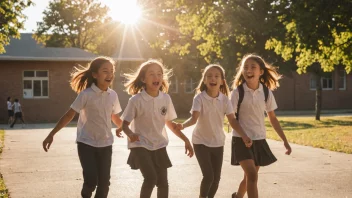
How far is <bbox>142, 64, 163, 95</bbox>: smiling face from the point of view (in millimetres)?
6160

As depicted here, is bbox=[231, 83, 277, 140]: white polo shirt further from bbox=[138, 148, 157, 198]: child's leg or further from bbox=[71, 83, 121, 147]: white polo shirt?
bbox=[71, 83, 121, 147]: white polo shirt

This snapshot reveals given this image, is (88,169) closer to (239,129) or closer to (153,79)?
(153,79)

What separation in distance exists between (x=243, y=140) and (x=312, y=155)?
6793 millimetres

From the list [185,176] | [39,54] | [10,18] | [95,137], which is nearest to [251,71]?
[95,137]

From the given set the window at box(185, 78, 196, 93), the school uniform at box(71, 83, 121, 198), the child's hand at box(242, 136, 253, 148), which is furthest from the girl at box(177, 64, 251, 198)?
the window at box(185, 78, 196, 93)

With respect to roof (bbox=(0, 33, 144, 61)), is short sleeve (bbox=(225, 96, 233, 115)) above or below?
below

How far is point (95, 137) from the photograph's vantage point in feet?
20.2

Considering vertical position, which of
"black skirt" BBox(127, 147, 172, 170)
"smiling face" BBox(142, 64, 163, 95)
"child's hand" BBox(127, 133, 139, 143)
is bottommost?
"black skirt" BBox(127, 147, 172, 170)

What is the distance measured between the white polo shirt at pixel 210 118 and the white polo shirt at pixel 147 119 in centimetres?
50

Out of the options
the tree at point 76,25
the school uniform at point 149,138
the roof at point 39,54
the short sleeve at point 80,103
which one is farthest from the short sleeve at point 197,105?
the tree at point 76,25

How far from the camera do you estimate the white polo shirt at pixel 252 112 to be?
646 centimetres

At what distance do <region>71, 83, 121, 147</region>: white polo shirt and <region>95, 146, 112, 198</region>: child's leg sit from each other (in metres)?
0.09

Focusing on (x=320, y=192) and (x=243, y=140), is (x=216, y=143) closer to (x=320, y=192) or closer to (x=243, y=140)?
(x=243, y=140)

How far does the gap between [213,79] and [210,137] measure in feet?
2.20
